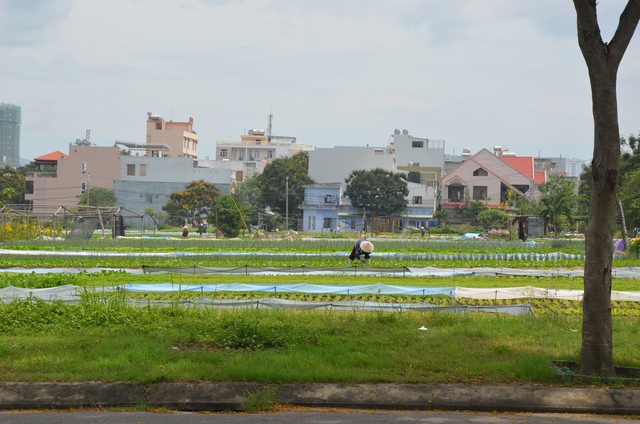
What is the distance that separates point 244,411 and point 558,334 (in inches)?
214

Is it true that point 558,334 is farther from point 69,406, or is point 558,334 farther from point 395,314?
point 69,406

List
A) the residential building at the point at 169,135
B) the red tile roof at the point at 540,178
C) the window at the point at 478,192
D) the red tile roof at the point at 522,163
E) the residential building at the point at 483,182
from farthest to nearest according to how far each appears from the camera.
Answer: the residential building at the point at 169,135 < the red tile roof at the point at 540,178 < the red tile roof at the point at 522,163 < the window at the point at 478,192 < the residential building at the point at 483,182

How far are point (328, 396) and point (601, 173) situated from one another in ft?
13.6

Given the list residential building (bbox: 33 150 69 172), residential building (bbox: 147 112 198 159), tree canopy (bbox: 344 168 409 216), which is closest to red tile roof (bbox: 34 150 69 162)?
residential building (bbox: 33 150 69 172)

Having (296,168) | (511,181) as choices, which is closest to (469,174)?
(511,181)

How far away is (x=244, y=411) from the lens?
8797mm

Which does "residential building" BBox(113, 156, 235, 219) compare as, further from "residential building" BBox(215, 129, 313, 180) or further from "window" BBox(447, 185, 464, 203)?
"residential building" BBox(215, 129, 313, 180)

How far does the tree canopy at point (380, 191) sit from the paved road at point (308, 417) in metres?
82.7

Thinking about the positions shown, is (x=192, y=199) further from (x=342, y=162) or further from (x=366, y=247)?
(x=366, y=247)

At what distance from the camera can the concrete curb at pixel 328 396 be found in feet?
28.8

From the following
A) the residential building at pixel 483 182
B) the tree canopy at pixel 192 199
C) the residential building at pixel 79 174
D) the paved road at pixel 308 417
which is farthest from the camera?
the residential building at pixel 79 174

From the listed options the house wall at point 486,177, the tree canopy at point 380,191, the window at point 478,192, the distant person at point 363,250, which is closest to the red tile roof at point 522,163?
the house wall at point 486,177

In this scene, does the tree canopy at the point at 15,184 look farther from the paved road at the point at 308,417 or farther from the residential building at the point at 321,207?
the paved road at the point at 308,417

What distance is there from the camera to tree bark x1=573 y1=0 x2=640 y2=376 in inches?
372
